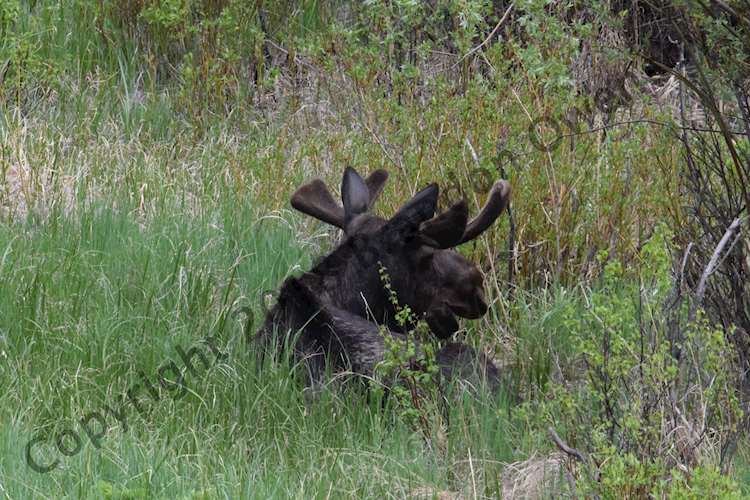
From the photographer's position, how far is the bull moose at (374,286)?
Answer: 19.2 feet

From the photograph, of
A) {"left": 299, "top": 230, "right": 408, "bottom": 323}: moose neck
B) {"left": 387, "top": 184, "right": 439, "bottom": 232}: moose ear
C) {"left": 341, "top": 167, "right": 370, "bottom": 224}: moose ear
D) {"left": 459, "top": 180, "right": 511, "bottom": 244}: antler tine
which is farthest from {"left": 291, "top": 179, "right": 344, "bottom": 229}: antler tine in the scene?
{"left": 459, "top": 180, "right": 511, "bottom": 244}: antler tine

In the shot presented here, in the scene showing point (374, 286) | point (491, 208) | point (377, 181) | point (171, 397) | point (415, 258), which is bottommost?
point (171, 397)

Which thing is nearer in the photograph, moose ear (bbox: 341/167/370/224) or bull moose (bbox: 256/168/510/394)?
bull moose (bbox: 256/168/510/394)

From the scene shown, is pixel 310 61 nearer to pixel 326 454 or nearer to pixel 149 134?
pixel 149 134

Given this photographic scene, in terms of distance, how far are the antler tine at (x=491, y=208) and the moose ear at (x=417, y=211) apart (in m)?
0.27

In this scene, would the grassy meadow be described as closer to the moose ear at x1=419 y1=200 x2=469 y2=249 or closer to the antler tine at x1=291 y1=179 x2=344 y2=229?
the antler tine at x1=291 y1=179 x2=344 y2=229

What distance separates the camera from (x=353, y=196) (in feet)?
21.5

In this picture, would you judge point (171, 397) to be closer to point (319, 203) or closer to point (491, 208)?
point (319, 203)

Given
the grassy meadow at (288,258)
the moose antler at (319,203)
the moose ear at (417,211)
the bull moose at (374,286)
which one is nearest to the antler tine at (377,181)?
the moose antler at (319,203)

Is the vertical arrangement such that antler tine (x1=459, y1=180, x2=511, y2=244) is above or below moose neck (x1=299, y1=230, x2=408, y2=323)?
above

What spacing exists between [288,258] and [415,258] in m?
1.38

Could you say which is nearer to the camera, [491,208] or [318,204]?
[491,208]

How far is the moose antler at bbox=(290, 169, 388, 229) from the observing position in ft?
21.8

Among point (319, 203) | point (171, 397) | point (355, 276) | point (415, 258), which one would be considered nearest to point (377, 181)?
point (319, 203)
